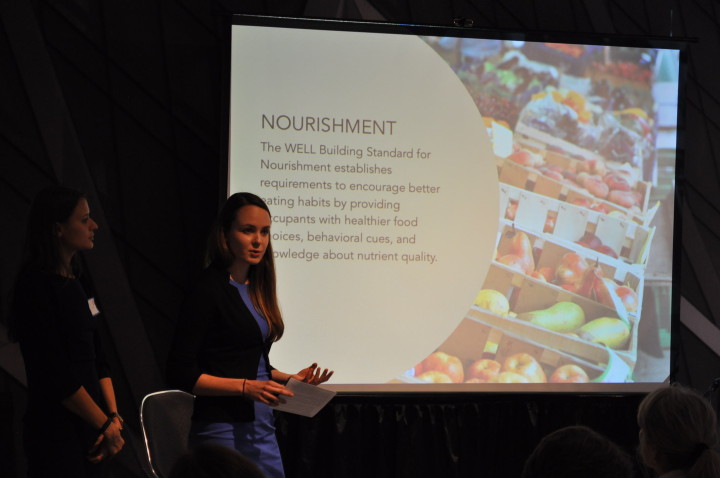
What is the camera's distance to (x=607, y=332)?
440 cm

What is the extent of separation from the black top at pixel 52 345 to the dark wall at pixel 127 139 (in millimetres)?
1652

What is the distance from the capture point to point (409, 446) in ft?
14.4

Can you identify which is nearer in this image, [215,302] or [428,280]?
[215,302]

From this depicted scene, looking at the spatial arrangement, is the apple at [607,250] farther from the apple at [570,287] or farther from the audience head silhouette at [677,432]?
the audience head silhouette at [677,432]

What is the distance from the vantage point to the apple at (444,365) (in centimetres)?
427

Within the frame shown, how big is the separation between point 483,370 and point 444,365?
195mm

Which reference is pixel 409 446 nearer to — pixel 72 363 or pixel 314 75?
pixel 314 75

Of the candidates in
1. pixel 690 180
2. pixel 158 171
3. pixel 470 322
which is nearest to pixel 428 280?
pixel 470 322

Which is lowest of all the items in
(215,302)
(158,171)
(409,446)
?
(409,446)

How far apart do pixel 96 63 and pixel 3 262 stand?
1.06 m

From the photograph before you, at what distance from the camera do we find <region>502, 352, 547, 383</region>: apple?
4.33 meters

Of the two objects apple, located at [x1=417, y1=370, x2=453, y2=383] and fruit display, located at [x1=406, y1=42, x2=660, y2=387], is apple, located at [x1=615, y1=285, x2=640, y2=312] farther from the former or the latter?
apple, located at [x1=417, y1=370, x2=453, y2=383]

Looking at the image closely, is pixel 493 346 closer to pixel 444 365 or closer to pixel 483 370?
pixel 483 370

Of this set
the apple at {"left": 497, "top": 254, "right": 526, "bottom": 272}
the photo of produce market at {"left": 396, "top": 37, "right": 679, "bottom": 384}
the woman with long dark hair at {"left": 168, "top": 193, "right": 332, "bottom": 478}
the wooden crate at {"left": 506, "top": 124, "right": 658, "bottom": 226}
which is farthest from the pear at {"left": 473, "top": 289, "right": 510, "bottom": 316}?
the woman with long dark hair at {"left": 168, "top": 193, "right": 332, "bottom": 478}
